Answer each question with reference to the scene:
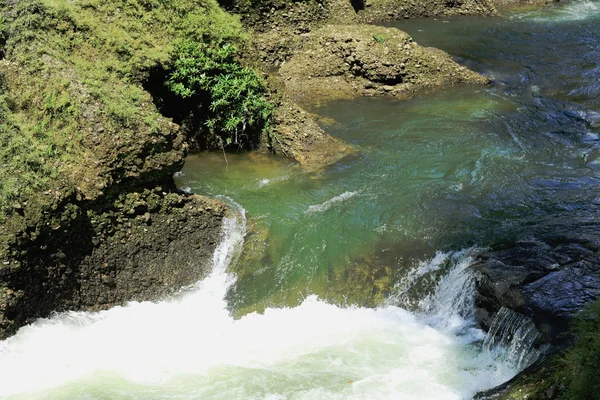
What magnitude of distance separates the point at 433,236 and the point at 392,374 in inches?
107

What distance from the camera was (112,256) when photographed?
854 cm

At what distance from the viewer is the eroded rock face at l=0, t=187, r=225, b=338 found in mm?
7645

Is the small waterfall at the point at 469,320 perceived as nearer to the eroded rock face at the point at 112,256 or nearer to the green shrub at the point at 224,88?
the eroded rock face at the point at 112,256

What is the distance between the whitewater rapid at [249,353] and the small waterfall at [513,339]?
13cm

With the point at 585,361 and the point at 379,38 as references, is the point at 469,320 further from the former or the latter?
the point at 379,38

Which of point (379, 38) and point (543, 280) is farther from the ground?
point (379, 38)

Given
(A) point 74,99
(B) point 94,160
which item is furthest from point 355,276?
(A) point 74,99

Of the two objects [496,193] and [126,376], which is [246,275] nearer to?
[126,376]

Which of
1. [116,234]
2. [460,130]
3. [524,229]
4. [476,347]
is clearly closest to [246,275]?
[116,234]

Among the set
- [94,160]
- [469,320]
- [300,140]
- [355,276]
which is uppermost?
[94,160]

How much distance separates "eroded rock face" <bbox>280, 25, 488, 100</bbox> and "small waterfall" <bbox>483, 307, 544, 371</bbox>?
8.06 metres

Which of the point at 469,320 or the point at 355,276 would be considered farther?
the point at 355,276

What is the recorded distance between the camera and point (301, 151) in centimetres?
1148

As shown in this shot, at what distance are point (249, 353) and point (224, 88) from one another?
205 inches
